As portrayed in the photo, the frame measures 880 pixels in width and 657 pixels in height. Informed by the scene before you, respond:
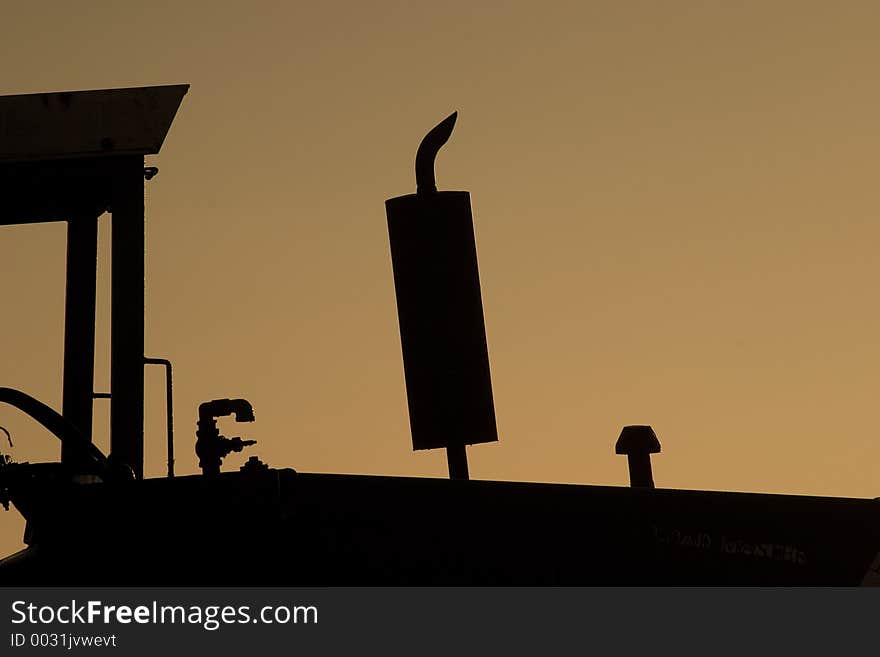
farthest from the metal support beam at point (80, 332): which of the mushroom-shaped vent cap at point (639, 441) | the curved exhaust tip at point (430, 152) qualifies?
the mushroom-shaped vent cap at point (639, 441)

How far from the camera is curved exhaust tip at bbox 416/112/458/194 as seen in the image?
5789mm

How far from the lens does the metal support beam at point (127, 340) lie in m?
5.49

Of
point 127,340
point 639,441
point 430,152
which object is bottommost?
point 639,441

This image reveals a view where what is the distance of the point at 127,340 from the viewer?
18.0 feet

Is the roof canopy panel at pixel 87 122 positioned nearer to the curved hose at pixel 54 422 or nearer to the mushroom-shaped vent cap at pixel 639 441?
the curved hose at pixel 54 422

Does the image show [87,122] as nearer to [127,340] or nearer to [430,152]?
[127,340]

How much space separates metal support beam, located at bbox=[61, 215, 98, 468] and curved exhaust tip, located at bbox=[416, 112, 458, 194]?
109 cm

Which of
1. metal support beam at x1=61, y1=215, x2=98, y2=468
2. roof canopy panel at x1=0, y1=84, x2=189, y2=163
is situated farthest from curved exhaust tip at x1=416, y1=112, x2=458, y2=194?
metal support beam at x1=61, y1=215, x2=98, y2=468

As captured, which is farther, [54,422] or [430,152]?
[430,152]

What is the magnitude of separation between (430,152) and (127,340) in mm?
1153

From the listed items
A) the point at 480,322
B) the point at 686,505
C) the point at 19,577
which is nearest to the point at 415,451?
the point at 480,322

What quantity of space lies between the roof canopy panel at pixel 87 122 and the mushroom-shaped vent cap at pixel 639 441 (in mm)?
1699

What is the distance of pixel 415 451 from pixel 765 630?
1236 mm

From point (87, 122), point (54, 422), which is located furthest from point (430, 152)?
point (54, 422)
